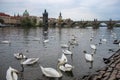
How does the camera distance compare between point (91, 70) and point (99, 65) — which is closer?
point (91, 70)

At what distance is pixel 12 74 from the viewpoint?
12000 mm

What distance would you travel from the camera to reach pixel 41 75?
13.8 meters

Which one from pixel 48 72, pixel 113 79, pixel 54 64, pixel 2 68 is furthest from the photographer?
Result: pixel 54 64

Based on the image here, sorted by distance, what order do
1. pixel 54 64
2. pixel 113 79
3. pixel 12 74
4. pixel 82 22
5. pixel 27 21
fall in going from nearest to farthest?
pixel 113 79 < pixel 12 74 < pixel 54 64 < pixel 27 21 < pixel 82 22

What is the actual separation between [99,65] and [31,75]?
5557 millimetres

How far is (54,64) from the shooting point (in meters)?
17.1

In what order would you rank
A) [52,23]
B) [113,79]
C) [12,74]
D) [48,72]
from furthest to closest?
[52,23] → [48,72] → [12,74] → [113,79]

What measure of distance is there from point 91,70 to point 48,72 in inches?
145

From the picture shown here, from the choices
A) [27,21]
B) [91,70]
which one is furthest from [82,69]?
[27,21]

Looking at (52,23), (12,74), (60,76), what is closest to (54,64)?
(60,76)

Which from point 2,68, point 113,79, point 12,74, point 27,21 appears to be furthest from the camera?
point 27,21

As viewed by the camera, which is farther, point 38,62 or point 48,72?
point 38,62

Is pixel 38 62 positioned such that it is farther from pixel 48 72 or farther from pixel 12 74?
pixel 12 74

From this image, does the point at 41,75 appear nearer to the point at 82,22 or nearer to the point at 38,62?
the point at 38,62
